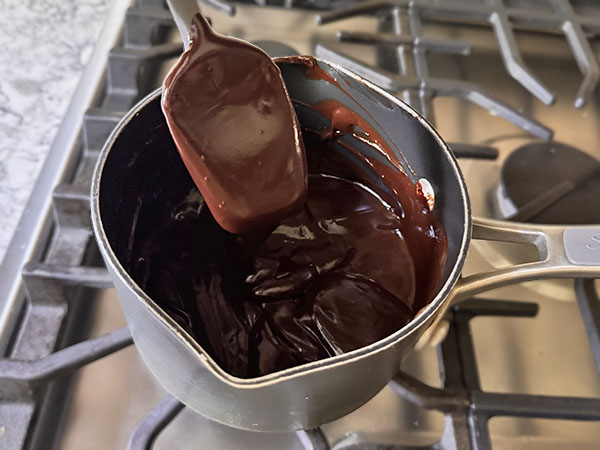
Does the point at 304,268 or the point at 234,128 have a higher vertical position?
the point at 234,128

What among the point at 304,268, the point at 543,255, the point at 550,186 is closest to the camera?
the point at 543,255

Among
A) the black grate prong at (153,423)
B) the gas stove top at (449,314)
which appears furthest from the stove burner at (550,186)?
the black grate prong at (153,423)

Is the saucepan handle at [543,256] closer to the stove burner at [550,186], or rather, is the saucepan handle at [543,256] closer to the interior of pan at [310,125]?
the interior of pan at [310,125]

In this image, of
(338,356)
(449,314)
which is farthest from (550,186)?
(338,356)

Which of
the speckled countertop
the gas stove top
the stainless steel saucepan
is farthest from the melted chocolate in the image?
the speckled countertop

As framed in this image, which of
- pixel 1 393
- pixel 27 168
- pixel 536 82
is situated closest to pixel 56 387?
pixel 1 393

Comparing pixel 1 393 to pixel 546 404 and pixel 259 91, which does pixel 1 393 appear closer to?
pixel 259 91

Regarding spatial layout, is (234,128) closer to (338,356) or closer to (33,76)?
(338,356)
